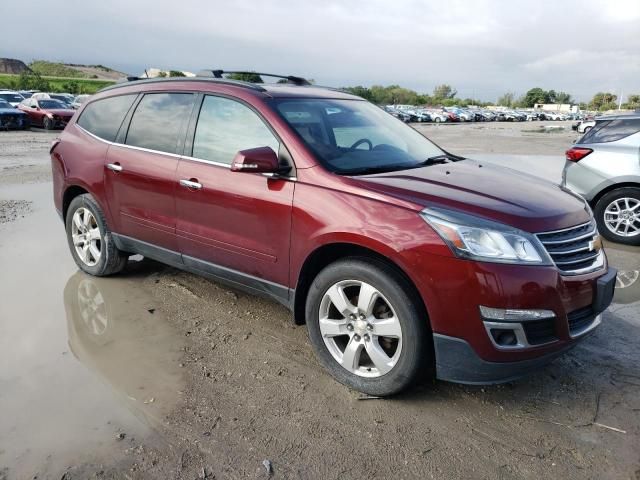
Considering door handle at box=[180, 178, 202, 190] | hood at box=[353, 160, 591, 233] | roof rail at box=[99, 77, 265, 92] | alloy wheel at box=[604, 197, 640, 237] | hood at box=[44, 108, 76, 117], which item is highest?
roof rail at box=[99, 77, 265, 92]

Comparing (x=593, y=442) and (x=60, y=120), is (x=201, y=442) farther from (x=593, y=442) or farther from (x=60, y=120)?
(x=60, y=120)

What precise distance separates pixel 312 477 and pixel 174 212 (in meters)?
2.30

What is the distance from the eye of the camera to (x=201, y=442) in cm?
271

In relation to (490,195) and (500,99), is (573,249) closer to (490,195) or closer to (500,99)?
(490,195)

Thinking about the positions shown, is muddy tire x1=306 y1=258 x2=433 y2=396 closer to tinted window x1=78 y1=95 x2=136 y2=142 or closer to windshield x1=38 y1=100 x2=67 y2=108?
tinted window x1=78 y1=95 x2=136 y2=142

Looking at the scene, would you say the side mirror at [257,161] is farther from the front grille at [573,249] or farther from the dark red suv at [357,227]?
the front grille at [573,249]

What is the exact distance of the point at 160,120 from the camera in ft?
14.0

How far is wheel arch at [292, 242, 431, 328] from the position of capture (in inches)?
114

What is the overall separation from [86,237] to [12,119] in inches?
841

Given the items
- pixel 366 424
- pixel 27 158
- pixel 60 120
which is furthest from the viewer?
pixel 60 120

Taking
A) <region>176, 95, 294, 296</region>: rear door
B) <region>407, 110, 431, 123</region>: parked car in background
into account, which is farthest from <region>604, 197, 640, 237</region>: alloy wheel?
<region>407, 110, 431, 123</region>: parked car in background

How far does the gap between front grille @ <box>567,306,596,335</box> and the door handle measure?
2.52m

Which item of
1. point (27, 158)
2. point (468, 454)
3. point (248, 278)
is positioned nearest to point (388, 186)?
point (248, 278)

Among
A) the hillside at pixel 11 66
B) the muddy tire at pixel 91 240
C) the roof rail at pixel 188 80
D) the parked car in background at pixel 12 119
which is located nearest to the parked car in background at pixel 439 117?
the parked car in background at pixel 12 119
